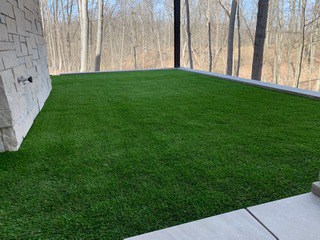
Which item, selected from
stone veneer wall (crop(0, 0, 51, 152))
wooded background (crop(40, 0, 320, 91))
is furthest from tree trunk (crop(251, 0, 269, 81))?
stone veneer wall (crop(0, 0, 51, 152))

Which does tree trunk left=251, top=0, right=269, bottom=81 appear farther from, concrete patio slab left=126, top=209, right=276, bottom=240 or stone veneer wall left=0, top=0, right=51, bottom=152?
concrete patio slab left=126, top=209, right=276, bottom=240

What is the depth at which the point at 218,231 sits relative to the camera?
0.93 metres

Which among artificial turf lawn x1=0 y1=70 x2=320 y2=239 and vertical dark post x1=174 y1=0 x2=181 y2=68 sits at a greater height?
vertical dark post x1=174 y1=0 x2=181 y2=68

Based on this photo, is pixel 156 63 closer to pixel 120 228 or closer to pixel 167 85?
pixel 167 85

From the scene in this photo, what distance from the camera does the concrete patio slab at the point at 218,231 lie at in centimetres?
90

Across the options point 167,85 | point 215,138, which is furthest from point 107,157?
point 167,85

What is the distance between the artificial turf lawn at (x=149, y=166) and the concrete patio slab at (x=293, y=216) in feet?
0.37

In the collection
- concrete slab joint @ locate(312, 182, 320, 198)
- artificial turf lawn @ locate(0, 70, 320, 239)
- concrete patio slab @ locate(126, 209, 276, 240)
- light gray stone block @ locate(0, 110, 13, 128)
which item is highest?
light gray stone block @ locate(0, 110, 13, 128)

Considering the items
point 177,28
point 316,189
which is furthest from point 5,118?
point 177,28

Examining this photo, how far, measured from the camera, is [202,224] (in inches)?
37.9

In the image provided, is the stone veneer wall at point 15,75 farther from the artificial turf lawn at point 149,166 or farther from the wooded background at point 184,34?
the wooded background at point 184,34

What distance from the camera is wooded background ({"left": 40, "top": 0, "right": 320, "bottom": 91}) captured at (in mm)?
10785

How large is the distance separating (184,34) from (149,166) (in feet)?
51.2

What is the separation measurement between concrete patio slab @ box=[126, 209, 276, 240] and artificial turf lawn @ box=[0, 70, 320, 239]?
0.11m
